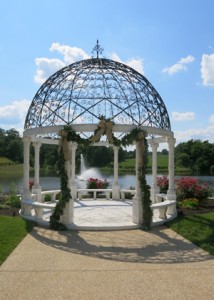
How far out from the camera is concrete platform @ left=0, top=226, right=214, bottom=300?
275 inches

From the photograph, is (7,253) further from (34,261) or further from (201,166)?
(201,166)

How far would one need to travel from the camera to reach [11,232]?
12133 mm

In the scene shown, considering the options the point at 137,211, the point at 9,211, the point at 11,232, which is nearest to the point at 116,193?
the point at 9,211

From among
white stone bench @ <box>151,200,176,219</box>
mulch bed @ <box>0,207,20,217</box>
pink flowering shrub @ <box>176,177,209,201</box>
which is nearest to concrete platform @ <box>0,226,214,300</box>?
white stone bench @ <box>151,200,176,219</box>

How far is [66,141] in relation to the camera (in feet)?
44.8

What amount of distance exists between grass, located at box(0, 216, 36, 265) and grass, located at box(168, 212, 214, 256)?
20.7 feet

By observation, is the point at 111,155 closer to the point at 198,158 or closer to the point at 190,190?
the point at 198,158

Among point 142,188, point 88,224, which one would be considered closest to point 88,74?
point 142,188

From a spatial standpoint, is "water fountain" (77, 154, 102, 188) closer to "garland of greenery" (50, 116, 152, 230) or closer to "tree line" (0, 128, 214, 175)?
"tree line" (0, 128, 214, 175)

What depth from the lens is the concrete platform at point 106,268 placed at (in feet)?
22.9

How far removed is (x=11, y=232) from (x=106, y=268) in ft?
16.7

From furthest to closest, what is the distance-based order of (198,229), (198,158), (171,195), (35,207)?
(198,158)
(171,195)
(35,207)
(198,229)

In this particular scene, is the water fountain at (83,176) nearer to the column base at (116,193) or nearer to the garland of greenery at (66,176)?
the column base at (116,193)

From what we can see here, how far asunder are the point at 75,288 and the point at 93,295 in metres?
0.54
